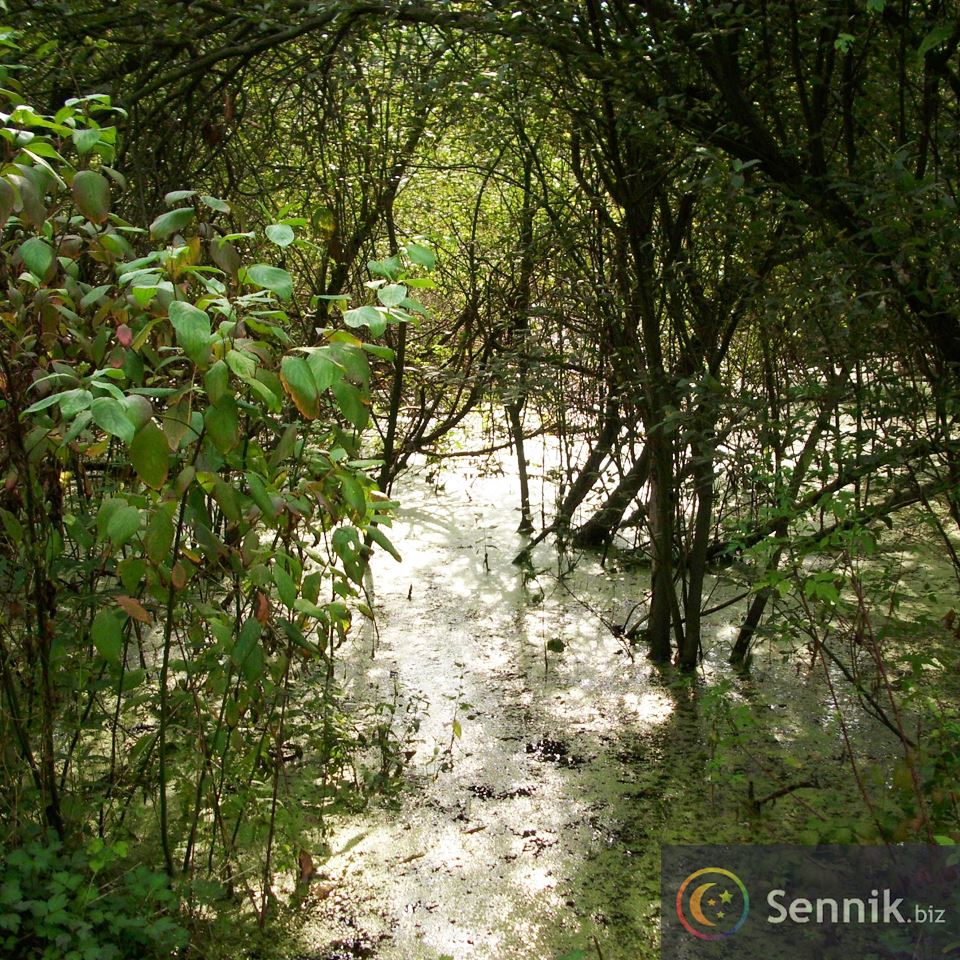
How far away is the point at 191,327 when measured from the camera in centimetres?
133

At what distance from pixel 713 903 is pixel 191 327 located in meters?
1.56

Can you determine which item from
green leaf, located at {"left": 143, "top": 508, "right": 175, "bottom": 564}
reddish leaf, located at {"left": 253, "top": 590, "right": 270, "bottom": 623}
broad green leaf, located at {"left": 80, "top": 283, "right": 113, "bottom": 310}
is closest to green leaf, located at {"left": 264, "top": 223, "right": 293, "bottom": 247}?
broad green leaf, located at {"left": 80, "top": 283, "right": 113, "bottom": 310}

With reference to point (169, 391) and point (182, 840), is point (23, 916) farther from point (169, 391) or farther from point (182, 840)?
point (169, 391)

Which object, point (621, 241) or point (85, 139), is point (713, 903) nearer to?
point (85, 139)

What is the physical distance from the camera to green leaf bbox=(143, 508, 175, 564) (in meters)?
1.51

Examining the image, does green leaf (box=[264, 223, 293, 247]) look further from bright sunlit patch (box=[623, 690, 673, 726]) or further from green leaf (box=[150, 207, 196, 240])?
bright sunlit patch (box=[623, 690, 673, 726])

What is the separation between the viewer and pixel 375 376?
4.79 metres

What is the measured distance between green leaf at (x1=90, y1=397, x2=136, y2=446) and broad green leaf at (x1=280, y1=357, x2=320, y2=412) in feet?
0.72

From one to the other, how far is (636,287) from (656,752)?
148 centimetres

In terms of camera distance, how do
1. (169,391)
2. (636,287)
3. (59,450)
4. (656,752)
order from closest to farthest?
(169,391), (59,450), (656,752), (636,287)

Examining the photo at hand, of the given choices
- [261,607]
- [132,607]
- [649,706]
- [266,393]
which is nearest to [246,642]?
[261,607]

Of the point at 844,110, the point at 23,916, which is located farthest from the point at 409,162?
the point at 23,916

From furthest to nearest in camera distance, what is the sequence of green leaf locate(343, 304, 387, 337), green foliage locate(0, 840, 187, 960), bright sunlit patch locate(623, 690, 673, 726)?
1. bright sunlit patch locate(623, 690, 673, 726)
2. green foliage locate(0, 840, 187, 960)
3. green leaf locate(343, 304, 387, 337)

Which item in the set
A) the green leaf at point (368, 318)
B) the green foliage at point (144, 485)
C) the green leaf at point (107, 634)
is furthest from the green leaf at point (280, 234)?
the green leaf at point (107, 634)
